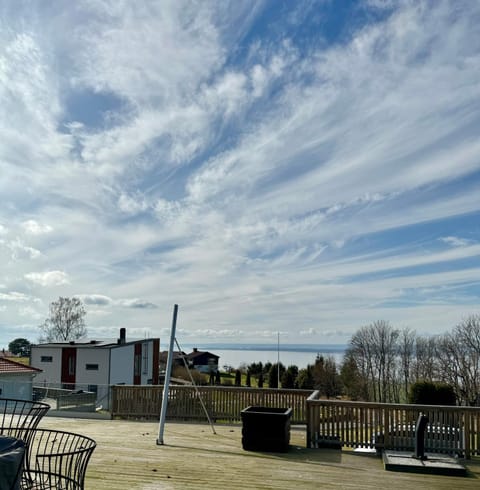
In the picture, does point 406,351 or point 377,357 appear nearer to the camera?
point 377,357

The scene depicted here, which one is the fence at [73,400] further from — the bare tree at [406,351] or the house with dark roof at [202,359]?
the house with dark roof at [202,359]

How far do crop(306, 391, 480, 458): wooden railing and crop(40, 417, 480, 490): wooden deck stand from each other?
23 centimetres

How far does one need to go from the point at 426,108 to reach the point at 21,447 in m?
8.27

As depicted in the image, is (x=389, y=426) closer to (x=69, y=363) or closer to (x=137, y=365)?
(x=69, y=363)

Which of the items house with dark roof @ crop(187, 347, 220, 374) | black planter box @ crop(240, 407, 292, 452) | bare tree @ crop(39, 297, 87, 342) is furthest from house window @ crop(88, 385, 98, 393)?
house with dark roof @ crop(187, 347, 220, 374)

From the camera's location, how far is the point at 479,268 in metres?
24.5

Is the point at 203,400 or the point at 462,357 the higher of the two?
the point at 462,357

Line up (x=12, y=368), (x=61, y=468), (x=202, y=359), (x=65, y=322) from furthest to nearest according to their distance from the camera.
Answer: (x=202, y=359), (x=65, y=322), (x=12, y=368), (x=61, y=468)

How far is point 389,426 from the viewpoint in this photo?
711cm

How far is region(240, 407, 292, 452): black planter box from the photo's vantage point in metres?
6.86

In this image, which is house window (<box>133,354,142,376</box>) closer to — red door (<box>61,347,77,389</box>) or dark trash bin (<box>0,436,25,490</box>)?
red door (<box>61,347,77,389</box>)

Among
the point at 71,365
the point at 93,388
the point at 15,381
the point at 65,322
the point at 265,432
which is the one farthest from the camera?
the point at 65,322

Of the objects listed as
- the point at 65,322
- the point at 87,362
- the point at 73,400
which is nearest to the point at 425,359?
the point at 87,362

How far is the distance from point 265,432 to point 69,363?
29405 millimetres
